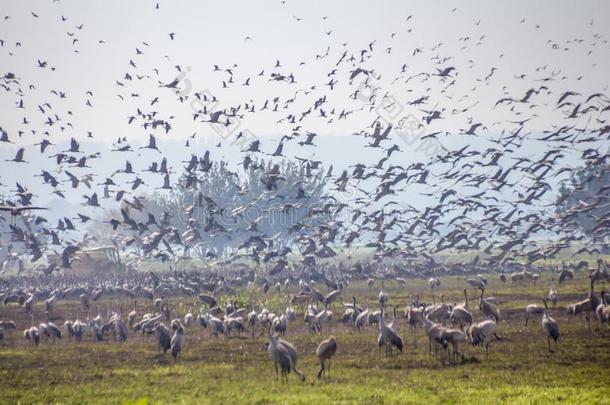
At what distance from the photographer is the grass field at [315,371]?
731 inches

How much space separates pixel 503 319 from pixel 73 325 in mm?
20454

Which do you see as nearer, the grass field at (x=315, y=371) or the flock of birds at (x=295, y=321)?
the grass field at (x=315, y=371)

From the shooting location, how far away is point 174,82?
34.7 metres

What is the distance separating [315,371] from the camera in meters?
22.9

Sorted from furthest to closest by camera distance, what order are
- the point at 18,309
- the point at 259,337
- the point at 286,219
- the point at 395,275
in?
the point at 286,219
the point at 395,275
the point at 18,309
the point at 259,337

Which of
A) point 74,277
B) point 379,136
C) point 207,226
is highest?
point 379,136

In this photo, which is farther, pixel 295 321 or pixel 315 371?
pixel 295 321

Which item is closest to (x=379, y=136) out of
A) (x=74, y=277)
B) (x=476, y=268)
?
(x=476, y=268)

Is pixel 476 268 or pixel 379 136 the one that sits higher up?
pixel 379 136

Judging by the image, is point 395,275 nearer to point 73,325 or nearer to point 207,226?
point 207,226

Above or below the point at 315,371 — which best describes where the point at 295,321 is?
below

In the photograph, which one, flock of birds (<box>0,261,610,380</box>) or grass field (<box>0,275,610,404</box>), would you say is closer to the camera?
grass field (<box>0,275,610,404</box>)

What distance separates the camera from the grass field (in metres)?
18.6

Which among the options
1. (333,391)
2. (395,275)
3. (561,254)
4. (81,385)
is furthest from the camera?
(561,254)
